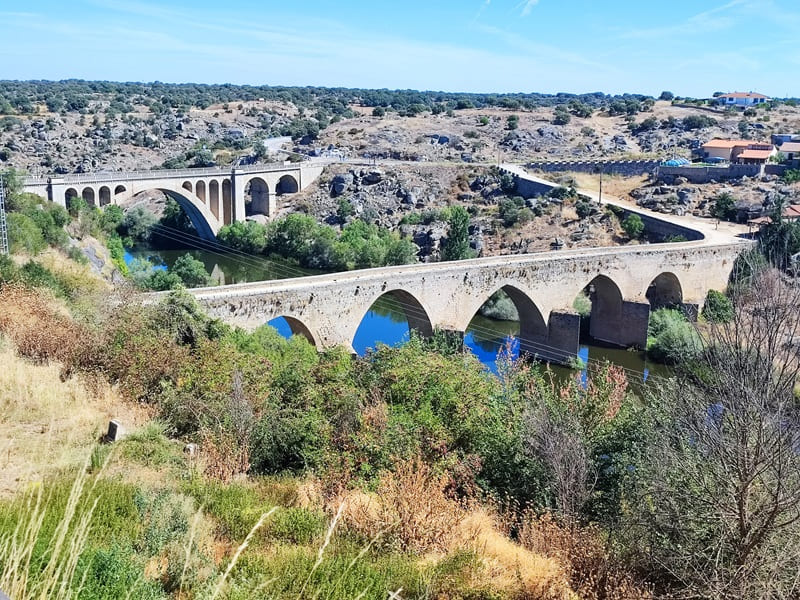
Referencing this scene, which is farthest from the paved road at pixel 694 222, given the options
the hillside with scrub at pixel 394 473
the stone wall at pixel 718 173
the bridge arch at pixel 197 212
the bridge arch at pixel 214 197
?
the hillside with scrub at pixel 394 473

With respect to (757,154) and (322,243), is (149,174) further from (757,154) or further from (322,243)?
(757,154)

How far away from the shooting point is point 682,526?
551cm

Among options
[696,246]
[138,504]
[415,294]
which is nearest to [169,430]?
[138,504]

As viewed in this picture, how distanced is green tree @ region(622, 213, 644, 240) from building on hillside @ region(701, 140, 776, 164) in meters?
11.3

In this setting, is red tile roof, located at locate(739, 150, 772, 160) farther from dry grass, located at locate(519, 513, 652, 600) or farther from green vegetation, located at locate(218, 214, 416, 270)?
dry grass, located at locate(519, 513, 652, 600)

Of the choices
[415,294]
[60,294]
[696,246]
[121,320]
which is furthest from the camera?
[696,246]

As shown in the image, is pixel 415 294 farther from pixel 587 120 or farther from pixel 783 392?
pixel 587 120

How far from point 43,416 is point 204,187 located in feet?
115

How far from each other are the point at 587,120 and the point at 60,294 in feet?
178

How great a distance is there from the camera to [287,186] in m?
44.8

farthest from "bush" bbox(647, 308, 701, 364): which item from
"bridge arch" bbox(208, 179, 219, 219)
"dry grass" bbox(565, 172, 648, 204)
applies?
"bridge arch" bbox(208, 179, 219, 219)

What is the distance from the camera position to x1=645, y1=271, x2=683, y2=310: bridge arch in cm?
2712

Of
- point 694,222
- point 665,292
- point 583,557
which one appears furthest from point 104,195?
point 583,557

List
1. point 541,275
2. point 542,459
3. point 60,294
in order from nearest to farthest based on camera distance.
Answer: point 542,459, point 60,294, point 541,275
